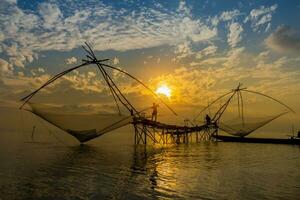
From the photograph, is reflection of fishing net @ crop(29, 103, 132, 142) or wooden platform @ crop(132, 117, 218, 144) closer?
reflection of fishing net @ crop(29, 103, 132, 142)

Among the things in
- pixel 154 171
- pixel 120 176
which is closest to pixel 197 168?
pixel 154 171

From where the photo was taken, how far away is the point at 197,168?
63.7 feet

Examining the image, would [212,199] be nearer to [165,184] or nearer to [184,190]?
[184,190]

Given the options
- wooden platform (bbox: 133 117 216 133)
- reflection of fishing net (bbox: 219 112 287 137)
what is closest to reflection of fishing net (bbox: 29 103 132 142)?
wooden platform (bbox: 133 117 216 133)

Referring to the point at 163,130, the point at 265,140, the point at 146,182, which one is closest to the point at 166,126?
the point at 163,130

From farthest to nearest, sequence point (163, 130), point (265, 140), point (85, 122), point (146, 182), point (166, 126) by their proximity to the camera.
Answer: point (265, 140) < point (163, 130) < point (166, 126) < point (85, 122) < point (146, 182)

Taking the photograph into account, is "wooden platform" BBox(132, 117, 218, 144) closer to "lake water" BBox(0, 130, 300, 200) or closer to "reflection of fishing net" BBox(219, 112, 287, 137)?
"reflection of fishing net" BBox(219, 112, 287, 137)

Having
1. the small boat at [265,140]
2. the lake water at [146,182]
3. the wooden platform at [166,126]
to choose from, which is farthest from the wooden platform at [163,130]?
the lake water at [146,182]

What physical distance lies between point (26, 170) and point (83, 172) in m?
2.99

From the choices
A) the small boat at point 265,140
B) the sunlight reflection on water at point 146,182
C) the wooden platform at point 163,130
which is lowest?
the sunlight reflection on water at point 146,182

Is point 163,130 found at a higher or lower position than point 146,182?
higher

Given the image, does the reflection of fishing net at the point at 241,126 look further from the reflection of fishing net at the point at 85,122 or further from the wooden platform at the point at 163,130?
the reflection of fishing net at the point at 85,122

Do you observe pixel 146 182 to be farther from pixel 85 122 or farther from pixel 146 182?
pixel 85 122

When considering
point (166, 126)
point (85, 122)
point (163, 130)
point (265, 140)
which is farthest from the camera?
point (265, 140)
